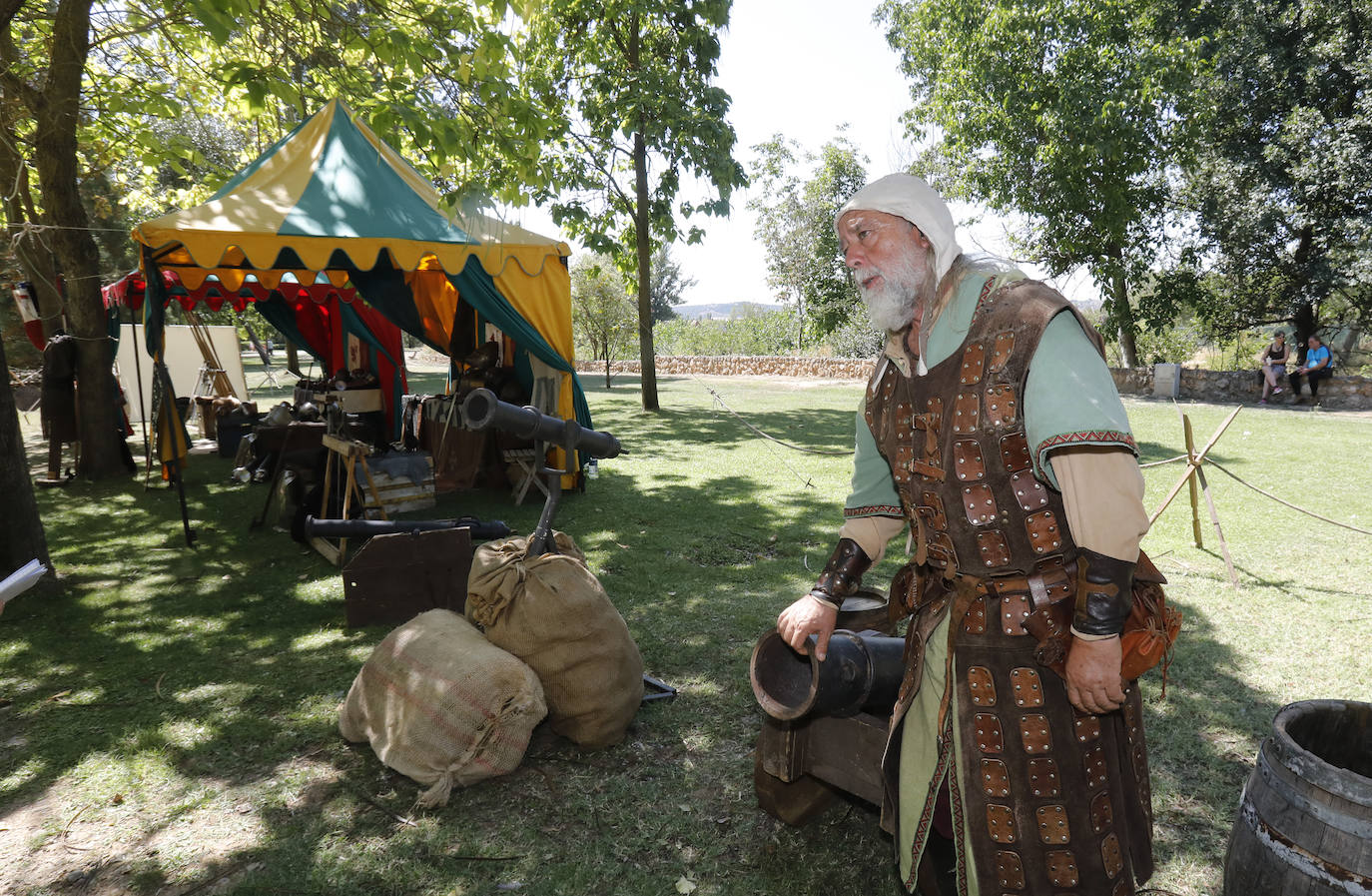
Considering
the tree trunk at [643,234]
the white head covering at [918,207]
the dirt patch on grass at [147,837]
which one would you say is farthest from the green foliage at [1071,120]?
the dirt patch on grass at [147,837]

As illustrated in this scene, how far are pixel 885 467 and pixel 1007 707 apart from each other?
0.69 m

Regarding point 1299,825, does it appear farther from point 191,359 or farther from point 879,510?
point 191,359

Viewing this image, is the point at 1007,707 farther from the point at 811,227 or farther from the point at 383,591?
the point at 811,227

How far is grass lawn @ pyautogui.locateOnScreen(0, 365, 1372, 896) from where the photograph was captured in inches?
97.0

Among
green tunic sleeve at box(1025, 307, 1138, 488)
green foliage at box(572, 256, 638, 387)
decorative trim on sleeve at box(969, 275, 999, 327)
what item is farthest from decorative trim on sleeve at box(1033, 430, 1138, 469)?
green foliage at box(572, 256, 638, 387)

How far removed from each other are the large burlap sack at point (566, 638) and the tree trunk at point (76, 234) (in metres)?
7.44

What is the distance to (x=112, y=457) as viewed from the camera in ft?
29.4

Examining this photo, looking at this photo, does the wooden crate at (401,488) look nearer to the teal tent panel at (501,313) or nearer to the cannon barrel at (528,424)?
the teal tent panel at (501,313)

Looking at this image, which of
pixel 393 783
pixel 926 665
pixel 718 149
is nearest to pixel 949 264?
pixel 926 665

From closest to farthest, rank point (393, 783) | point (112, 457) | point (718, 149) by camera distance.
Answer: point (393, 783) → point (112, 457) → point (718, 149)

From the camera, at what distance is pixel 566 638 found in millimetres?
2990

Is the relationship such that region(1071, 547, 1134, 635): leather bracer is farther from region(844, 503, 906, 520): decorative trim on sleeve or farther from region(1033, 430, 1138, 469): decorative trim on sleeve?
region(844, 503, 906, 520): decorative trim on sleeve

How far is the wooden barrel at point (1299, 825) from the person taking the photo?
141cm

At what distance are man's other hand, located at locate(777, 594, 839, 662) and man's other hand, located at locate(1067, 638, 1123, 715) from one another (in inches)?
23.5
